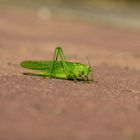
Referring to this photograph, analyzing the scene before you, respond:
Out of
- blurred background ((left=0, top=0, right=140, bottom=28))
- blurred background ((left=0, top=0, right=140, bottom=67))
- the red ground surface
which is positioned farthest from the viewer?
blurred background ((left=0, top=0, right=140, bottom=28))

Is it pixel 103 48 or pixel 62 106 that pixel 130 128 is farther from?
pixel 103 48

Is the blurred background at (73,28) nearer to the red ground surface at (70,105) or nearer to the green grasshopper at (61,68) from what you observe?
the red ground surface at (70,105)

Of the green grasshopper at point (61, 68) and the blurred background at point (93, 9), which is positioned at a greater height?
the blurred background at point (93, 9)

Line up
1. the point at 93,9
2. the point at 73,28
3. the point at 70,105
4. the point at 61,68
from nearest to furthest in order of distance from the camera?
1. the point at 70,105
2. the point at 61,68
3. the point at 73,28
4. the point at 93,9

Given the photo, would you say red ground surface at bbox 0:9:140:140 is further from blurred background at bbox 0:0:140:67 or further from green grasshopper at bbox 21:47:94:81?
blurred background at bbox 0:0:140:67

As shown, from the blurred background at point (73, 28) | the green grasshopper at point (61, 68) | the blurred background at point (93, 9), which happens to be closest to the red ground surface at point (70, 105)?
the green grasshopper at point (61, 68)

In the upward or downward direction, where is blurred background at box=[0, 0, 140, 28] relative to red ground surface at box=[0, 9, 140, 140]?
upward

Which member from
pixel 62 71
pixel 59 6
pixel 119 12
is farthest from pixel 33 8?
pixel 62 71

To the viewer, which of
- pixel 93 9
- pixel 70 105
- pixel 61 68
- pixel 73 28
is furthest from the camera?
pixel 93 9

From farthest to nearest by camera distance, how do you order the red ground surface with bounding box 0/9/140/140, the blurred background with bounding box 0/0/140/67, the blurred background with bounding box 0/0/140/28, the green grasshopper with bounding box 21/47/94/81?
1. the blurred background with bounding box 0/0/140/28
2. the blurred background with bounding box 0/0/140/67
3. the green grasshopper with bounding box 21/47/94/81
4. the red ground surface with bounding box 0/9/140/140

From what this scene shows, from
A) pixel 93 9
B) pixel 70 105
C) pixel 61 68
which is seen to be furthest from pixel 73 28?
pixel 70 105

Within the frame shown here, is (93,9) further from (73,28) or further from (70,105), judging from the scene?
(70,105)

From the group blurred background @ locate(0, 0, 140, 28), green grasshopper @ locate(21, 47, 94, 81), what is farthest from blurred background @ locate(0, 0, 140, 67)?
green grasshopper @ locate(21, 47, 94, 81)
